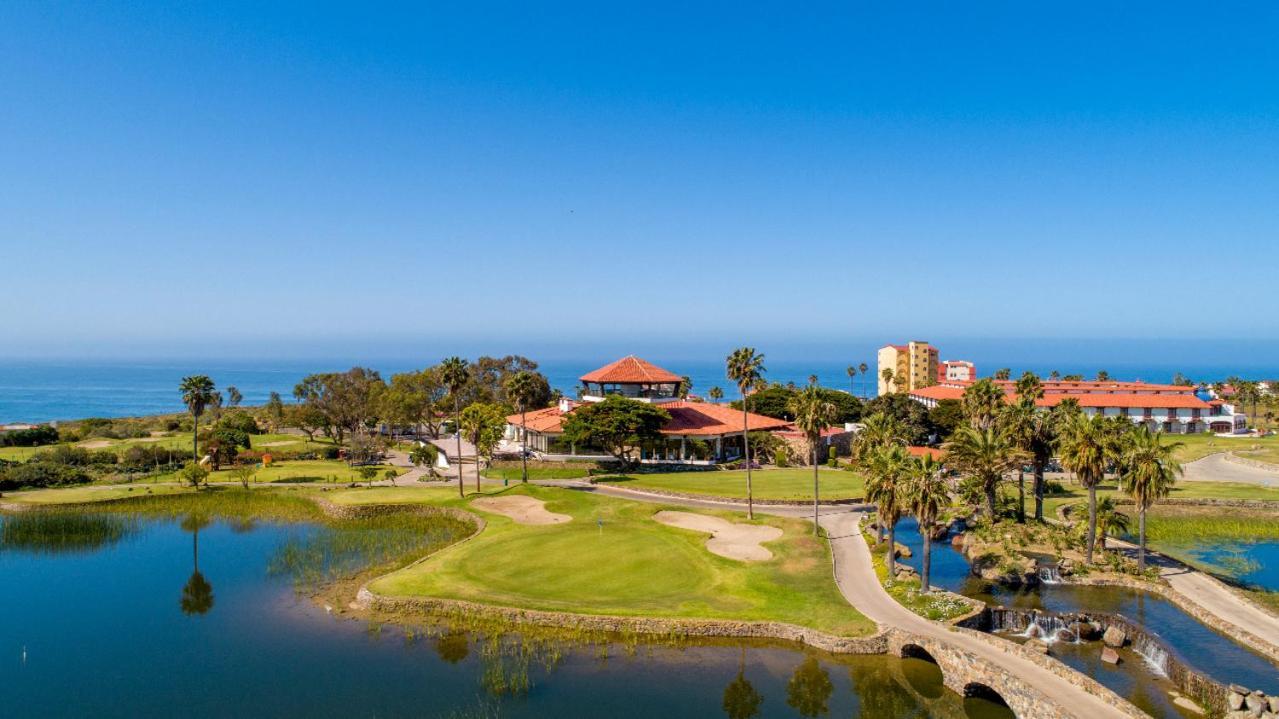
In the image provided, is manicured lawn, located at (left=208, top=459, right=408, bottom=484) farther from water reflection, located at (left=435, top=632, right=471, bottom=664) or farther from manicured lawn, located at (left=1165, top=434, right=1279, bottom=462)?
manicured lawn, located at (left=1165, top=434, right=1279, bottom=462)

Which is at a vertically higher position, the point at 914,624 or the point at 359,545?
the point at 914,624

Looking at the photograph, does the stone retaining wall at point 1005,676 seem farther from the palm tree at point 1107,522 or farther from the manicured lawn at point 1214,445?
the manicured lawn at point 1214,445

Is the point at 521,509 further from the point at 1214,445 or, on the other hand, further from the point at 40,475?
the point at 1214,445

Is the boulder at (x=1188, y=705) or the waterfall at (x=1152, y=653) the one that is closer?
the boulder at (x=1188, y=705)

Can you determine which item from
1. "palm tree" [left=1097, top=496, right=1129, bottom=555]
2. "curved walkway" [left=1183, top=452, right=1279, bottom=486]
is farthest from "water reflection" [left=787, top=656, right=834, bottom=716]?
"curved walkway" [left=1183, top=452, right=1279, bottom=486]

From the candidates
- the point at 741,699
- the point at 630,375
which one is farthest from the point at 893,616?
the point at 630,375

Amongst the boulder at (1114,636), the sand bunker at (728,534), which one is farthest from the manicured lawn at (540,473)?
the boulder at (1114,636)

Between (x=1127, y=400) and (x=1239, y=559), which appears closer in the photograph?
(x=1239, y=559)

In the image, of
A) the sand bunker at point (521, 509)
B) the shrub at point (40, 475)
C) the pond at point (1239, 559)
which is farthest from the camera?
the shrub at point (40, 475)
